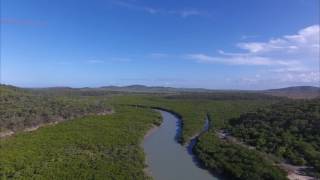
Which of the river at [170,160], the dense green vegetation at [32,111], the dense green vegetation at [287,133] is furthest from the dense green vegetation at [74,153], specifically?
the dense green vegetation at [287,133]

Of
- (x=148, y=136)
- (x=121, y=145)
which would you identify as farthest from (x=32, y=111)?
(x=121, y=145)

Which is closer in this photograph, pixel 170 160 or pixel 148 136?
pixel 170 160

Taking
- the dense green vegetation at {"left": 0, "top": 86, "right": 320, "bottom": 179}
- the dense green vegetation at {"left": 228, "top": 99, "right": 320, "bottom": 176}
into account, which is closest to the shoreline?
the dense green vegetation at {"left": 0, "top": 86, "right": 320, "bottom": 179}

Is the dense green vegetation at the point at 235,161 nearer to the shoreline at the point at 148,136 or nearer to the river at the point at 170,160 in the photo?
the river at the point at 170,160

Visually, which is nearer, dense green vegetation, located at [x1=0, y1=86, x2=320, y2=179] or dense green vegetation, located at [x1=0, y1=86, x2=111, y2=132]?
dense green vegetation, located at [x1=0, y1=86, x2=320, y2=179]

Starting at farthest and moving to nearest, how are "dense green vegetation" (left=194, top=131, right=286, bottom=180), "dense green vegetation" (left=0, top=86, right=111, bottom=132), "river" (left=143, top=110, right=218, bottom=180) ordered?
"dense green vegetation" (left=0, top=86, right=111, bottom=132)
"river" (left=143, top=110, right=218, bottom=180)
"dense green vegetation" (left=194, top=131, right=286, bottom=180)

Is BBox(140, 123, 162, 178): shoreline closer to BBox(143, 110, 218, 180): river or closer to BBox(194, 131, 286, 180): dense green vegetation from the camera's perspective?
BBox(143, 110, 218, 180): river

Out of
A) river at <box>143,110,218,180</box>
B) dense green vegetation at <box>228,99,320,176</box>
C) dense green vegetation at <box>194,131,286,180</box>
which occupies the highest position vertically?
dense green vegetation at <box>228,99,320,176</box>

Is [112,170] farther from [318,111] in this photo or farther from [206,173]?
[318,111]

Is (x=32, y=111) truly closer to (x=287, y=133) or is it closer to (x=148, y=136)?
(x=148, y=136)
